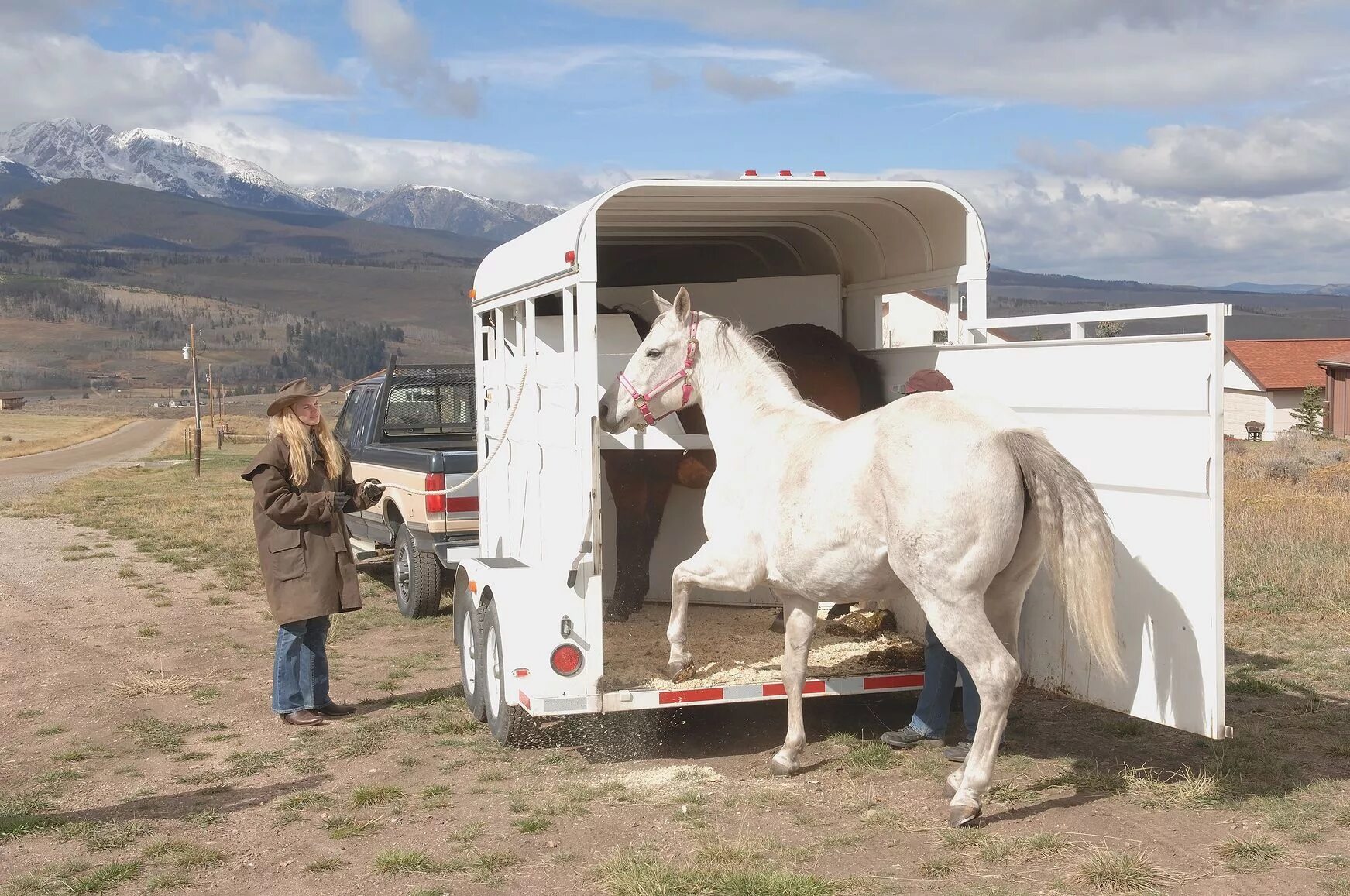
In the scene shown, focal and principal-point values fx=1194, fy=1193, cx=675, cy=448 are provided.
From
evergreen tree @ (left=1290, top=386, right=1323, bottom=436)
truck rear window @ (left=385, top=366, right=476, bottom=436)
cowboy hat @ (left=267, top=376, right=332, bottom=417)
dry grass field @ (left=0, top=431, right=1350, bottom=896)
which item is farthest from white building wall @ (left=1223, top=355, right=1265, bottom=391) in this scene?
cowboy hat @ (left=267, top=376, right=332, bottom=417)

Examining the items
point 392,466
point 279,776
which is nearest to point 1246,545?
point 392,466

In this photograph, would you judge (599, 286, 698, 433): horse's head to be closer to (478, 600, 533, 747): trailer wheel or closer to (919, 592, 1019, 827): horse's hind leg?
(478, 600, 533, 747): trailer wheel

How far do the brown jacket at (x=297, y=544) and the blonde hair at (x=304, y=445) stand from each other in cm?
6

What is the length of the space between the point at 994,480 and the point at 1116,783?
69.1 inches

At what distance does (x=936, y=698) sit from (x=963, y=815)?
3.86 ft

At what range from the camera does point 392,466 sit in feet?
35.2

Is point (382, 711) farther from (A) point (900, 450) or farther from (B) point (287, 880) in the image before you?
(A) point (900, 450)

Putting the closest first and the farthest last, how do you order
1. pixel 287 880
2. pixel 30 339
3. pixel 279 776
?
pixel 287 880
pixel 279 776
pixel 30 339

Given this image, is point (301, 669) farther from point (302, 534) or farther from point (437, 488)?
point (437, 488)

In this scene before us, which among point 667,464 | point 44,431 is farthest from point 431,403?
point 44,431

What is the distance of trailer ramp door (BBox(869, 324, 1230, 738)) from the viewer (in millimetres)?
4766

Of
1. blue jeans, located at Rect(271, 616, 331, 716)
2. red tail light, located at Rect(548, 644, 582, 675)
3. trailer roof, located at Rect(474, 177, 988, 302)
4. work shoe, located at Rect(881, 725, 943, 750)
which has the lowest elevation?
work shoe, located at Rect(881, 725, 943, 750)

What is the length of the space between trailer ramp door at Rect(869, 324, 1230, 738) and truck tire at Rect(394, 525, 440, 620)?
5948 millimetres

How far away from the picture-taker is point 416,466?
10117 millimetres
